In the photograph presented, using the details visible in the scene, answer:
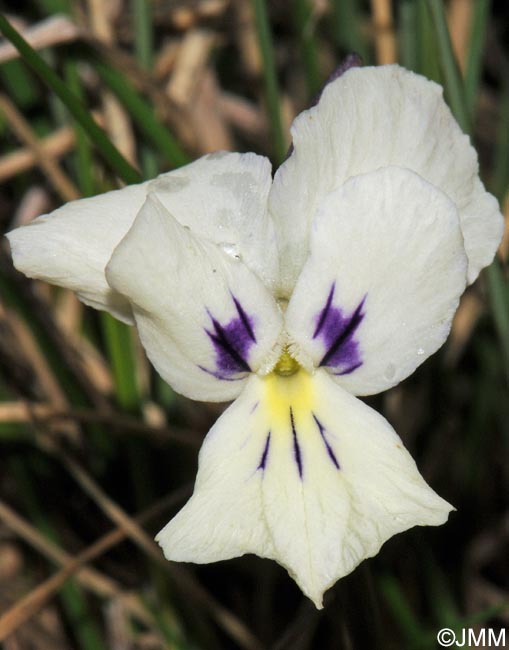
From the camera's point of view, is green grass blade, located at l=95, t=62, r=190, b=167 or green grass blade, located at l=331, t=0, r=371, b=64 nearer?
green grass blade, located at l=95, t=62, r=190, b=167

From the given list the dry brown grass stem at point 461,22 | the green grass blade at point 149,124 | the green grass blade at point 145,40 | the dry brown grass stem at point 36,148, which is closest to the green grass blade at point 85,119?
the green grass blade at point 149,124

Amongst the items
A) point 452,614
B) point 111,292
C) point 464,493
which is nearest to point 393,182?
point 111,292

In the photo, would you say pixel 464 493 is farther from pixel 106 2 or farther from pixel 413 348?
pixel 106 2

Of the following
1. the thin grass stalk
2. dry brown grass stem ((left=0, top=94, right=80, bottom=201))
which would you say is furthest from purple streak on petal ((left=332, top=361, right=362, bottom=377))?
dry brown grass stem ((left=0, top=94, right=80, bottom=201))

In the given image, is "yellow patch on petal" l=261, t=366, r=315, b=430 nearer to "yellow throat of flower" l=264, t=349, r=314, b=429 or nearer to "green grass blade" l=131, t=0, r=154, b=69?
"yellow throat of flower" l=264, t=349, r=314, b=429

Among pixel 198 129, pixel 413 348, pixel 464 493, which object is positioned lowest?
pixel 464 493

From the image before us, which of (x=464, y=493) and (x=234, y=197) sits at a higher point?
(x=234, y=197)

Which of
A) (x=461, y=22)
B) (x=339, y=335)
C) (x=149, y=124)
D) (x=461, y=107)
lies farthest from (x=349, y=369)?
(x=461, y=22)

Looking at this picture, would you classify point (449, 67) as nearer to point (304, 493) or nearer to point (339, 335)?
point (339, 335)
